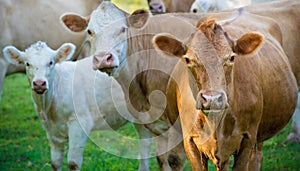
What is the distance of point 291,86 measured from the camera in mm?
6055

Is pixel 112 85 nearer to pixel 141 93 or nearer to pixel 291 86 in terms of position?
pixel 141 93

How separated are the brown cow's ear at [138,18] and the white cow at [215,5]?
2899 millimetres

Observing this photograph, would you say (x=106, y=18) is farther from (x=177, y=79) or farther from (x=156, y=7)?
(x=156, y=7)

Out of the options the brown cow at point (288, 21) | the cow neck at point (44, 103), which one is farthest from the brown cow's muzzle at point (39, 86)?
the brown cow at point (288, 21)

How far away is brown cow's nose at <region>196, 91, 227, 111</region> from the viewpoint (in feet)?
14.8

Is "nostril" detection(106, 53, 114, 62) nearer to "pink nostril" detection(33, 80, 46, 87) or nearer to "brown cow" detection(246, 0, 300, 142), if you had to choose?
A: "pink nostril" detection(33, 80, 46, 87)

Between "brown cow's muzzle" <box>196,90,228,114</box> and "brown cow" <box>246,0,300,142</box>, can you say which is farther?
"brown cow" <box>246,0,300,142</box>

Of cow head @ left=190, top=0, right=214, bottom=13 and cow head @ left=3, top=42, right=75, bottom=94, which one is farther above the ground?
cow head @ left=190, top=0, right=214, bottom=13

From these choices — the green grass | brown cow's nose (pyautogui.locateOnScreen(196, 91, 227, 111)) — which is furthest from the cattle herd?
the green grass

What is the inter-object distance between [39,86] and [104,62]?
4.15ft

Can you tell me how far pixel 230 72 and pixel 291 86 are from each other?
1413 millimetres

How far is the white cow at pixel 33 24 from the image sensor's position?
9289mm

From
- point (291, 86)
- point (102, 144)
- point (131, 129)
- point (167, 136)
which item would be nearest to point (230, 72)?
point (291, 86)

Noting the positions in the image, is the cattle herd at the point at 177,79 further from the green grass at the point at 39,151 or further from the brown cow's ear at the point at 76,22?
the green grass at the point at 39,151
